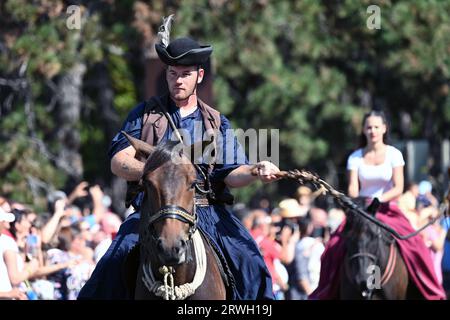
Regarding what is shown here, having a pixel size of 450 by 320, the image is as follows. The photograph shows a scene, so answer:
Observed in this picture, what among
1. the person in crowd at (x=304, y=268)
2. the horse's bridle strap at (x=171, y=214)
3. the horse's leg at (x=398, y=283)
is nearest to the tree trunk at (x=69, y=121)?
the person in crowd at (x=304, y=268)

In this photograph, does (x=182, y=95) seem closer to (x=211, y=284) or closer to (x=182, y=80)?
(x=182, y=80)

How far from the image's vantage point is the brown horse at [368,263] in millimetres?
11156

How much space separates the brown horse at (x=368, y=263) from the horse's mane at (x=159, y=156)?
4112mm

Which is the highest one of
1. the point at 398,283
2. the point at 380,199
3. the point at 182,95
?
the point at 182,95

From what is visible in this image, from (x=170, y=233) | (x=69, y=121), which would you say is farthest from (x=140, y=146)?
(x=69, y=121)

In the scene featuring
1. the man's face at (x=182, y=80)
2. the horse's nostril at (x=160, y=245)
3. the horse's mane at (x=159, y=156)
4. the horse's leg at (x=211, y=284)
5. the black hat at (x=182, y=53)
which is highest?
the black hat at (x=182, y=53)

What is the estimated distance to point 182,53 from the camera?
7988mm

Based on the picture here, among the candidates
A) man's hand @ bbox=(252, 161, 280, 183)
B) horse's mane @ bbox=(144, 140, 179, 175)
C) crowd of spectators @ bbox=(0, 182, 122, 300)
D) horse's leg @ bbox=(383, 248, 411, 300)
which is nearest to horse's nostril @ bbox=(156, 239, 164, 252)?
horse's mane @ bbox=(144, 140, 179, 175)

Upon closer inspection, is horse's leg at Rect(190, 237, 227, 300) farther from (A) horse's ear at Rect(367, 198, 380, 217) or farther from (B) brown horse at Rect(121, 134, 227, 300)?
(A) horse's ear at Rect(367, 198, 380, 217)

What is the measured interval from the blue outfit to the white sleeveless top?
12.1ft

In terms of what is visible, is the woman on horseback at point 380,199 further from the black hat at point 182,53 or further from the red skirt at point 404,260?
the black hat at point 182,53

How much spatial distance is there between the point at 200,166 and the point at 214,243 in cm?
52

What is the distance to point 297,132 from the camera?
25.1m

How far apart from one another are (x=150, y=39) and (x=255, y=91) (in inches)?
159
